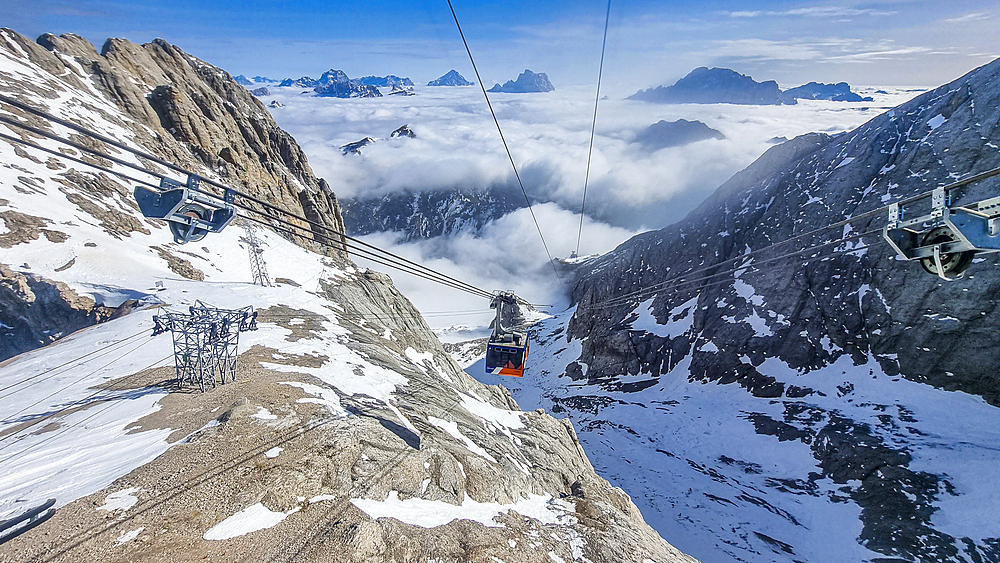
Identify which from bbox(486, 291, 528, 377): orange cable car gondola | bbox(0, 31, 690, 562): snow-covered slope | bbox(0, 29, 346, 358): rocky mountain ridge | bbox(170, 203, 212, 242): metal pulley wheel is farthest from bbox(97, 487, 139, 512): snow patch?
bbox(0, 29, 346, 358): rocky mountain ridge

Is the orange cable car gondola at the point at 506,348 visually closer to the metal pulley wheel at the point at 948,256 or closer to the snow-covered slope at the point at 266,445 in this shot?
the snow-covered slope at the point at 266,445

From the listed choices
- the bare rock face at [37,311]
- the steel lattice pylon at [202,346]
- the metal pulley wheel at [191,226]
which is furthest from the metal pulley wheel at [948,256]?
the bare rock face at [37,311]

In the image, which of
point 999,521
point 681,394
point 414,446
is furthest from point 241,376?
point 681,394

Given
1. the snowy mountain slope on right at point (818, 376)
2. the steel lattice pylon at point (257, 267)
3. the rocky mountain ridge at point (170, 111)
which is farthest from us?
the rocky mountain ridge at point (170, 111)

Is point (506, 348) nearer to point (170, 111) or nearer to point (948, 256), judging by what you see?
point (948, 256)

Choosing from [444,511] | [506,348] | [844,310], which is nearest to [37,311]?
[506,348]
